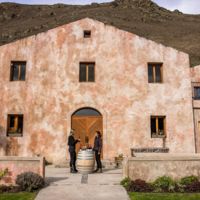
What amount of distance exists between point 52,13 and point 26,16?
10.9 metres

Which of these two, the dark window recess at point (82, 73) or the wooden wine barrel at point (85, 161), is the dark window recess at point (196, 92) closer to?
the dark window recess at point (82, 73)

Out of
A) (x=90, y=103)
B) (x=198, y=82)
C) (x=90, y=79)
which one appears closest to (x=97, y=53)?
(x=90, y=79)

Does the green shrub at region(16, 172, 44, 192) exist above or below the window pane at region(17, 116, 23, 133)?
below

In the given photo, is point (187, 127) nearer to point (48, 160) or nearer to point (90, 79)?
point (90, 79)

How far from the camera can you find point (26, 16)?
4520 inches

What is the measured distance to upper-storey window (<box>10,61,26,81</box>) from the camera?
18891 mm

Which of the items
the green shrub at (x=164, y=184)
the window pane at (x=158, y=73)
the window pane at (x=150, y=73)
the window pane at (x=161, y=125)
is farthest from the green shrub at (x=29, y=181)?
the window pane at (x=158, y=73)

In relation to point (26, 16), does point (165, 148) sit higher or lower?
lower

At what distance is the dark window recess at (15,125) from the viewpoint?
59.2 feet

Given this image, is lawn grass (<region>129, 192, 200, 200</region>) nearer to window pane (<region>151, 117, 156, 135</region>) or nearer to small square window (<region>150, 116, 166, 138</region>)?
small square window (<region>150, 116, 166, 138</region>)

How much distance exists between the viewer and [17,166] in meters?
11.1

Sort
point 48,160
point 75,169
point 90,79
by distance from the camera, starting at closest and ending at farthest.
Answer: point 75,169, point 48,160, point 90,79

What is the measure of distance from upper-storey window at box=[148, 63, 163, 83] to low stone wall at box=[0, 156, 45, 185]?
10.3 meters

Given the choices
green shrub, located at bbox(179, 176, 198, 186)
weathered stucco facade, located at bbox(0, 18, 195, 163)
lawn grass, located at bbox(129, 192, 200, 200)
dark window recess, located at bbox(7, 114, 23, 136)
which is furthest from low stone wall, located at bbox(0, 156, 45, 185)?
Answer: dark window recess, located at bbox(7, 114, 23, 136)
